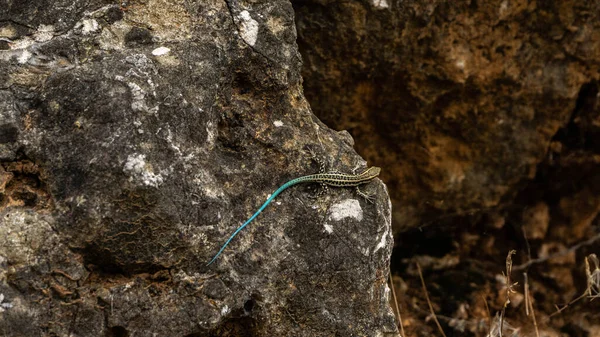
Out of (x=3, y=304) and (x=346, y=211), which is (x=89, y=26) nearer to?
(x=3, y=304)

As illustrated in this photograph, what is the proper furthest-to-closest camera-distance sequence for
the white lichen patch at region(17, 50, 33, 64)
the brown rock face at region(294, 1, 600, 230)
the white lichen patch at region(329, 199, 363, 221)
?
the brown rock face at region(294, 1, 600, 230) < the white lichen patch at region(329, 199, 363, 221) < the white lichen patch at region(17, 50, 33, 64)

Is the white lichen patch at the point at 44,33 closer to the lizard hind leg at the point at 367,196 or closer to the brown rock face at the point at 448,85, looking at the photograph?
the lizard hind leg at the point at 367,196

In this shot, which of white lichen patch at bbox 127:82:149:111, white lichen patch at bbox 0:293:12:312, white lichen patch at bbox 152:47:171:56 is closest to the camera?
white lichen patch at bbox 0:293:12:312

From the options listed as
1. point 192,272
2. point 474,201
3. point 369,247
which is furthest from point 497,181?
point 192,272

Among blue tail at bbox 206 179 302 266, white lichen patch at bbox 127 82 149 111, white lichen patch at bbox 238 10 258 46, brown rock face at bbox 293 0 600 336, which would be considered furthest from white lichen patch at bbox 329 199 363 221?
brown rock face at bbox 293 0 600 336

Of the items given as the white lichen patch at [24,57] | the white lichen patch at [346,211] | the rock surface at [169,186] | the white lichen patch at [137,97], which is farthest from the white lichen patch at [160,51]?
the white lichen patch at [346,211]

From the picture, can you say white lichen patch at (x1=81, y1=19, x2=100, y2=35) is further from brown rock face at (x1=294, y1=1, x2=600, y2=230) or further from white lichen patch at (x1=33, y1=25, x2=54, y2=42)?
brown rock face at (x1=294, y1=1, x2=600, y2=230)

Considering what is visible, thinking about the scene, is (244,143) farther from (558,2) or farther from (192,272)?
(558,2)
